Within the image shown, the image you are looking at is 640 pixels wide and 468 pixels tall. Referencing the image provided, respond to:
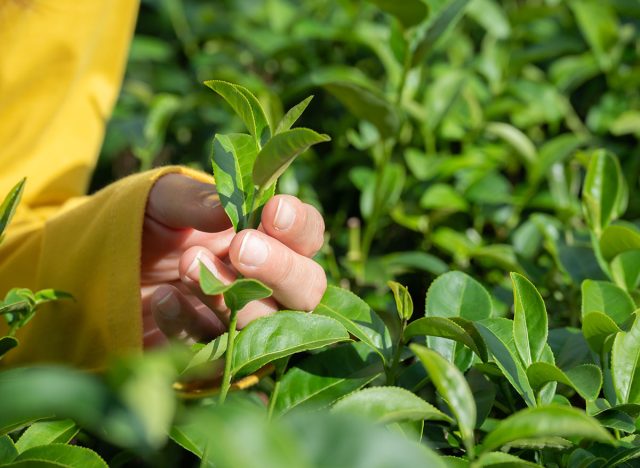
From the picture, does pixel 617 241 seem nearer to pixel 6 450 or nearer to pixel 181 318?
pixel 181 318

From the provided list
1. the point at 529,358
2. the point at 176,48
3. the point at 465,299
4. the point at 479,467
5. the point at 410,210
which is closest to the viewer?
the point at 479,467

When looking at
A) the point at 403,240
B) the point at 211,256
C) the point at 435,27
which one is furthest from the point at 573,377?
the point at 403,240

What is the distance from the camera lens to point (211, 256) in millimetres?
613

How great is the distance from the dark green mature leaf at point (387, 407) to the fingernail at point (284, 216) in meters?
0.16

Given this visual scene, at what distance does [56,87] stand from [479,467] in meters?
0.89

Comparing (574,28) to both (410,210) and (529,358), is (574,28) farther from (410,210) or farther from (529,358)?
(529,358)

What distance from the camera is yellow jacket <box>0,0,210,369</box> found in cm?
76

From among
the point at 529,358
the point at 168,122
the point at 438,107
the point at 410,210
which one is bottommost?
the point at 168,122

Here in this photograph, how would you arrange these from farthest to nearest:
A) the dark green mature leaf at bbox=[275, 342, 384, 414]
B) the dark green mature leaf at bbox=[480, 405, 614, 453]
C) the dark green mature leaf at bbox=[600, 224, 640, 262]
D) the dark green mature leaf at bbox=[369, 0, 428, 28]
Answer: the dark green mature leaf at bbox=[369, 0, 428, 28] → the dark green mature leaf at bbox=[600, 224, 640, 262] → the dark green mature leaf at bbox=[275, 342, 384, 414] → the dark green mature leaf at bbox=[480, 405, 614, 453]

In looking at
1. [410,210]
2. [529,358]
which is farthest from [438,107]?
[529,358]

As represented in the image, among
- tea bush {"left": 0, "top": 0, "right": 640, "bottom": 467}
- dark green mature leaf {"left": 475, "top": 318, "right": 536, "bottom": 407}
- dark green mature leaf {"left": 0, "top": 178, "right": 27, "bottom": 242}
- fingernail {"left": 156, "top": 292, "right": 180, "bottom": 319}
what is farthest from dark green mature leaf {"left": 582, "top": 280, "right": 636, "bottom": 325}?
dark green mature leaf {"left": 0, "top": 178, "right": 27, "bottom": 242}

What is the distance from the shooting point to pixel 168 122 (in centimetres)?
146

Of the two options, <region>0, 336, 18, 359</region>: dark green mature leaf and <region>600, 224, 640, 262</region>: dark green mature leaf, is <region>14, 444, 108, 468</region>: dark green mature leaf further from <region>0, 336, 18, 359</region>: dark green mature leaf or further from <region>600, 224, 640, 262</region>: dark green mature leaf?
<region>600, 224, 640, 262</region>: dark green mature leaf

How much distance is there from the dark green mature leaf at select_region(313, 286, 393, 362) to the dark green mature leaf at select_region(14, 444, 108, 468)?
8.2 inches
